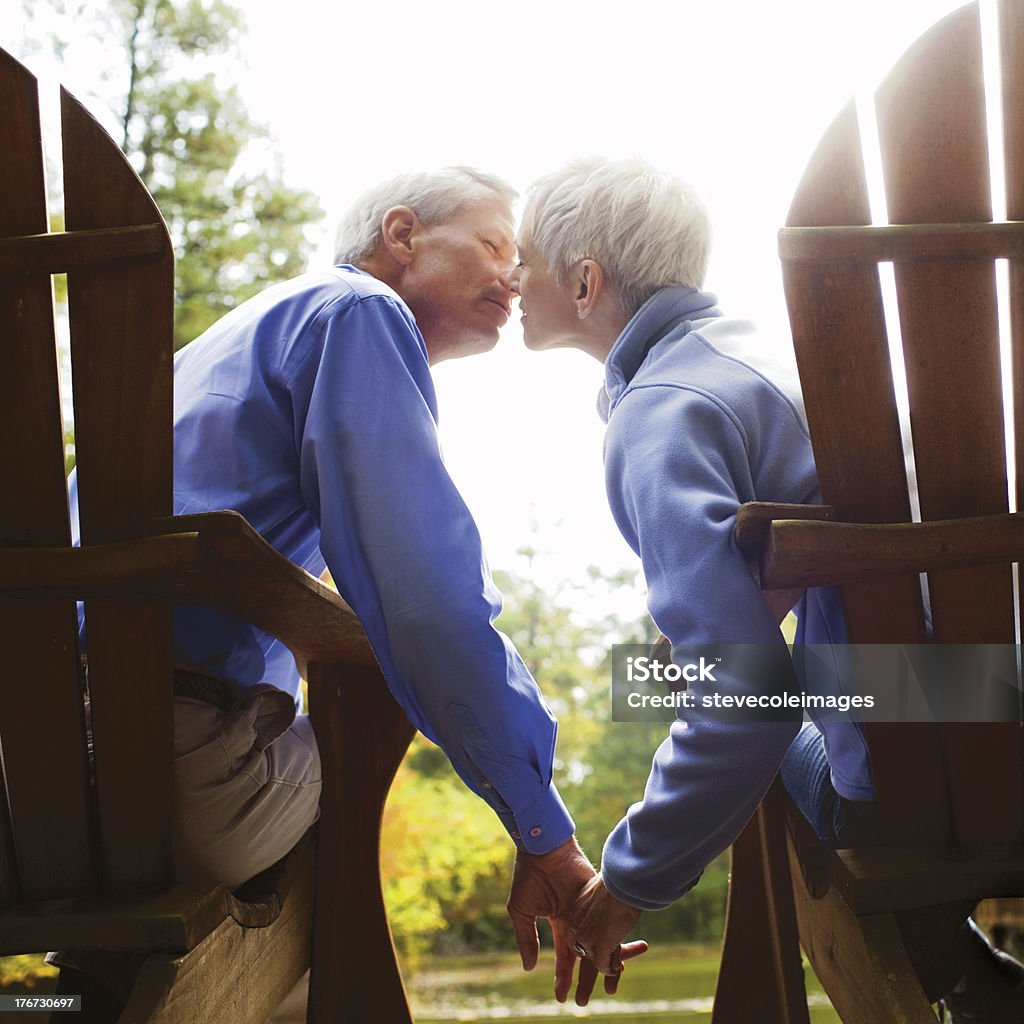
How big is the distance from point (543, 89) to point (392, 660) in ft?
25.7

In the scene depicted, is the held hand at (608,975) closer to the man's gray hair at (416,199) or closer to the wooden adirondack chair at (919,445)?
the wooden adirondack chair at (919,445)

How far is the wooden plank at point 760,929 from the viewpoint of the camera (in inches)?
50.9

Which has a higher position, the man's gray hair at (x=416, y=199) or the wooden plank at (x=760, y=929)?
the man's gray hair at (x=416, y=199)

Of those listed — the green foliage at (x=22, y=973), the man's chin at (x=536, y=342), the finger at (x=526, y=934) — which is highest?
the man's chin at (x=536, y=342)

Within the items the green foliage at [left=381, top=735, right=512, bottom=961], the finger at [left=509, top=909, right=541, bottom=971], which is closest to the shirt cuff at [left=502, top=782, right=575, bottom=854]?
the finger at [left=509, top=909, right=541, bottom=971]

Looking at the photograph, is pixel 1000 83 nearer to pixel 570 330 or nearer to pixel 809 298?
pixel 809 298

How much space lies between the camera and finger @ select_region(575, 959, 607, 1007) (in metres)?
1.27

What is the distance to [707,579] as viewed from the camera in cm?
98

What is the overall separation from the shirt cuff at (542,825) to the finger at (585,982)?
155 millimetres

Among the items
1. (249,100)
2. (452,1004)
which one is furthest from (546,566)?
(249,100)

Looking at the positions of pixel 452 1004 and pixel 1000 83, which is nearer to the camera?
pixel 1000 83

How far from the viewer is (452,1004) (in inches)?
189

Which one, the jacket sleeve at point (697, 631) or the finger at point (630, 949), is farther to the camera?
the finger at point (630, 949)

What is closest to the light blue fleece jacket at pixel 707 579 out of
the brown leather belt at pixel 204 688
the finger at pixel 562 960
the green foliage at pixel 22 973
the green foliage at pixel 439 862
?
the finger at pixel 562 960
